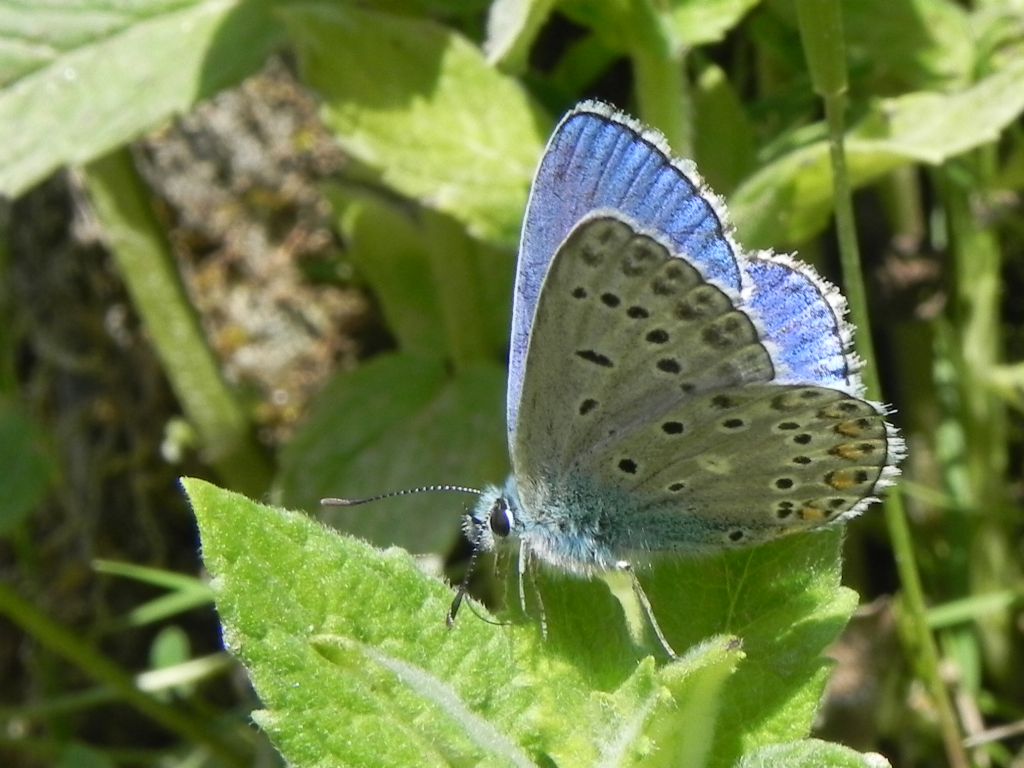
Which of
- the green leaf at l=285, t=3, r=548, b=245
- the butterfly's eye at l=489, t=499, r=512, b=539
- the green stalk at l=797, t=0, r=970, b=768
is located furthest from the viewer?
the green leaf at l=285, t=3, r=548, b=245

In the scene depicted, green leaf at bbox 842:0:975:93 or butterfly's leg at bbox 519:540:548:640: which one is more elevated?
green leaf at bbox 842:0:975:93

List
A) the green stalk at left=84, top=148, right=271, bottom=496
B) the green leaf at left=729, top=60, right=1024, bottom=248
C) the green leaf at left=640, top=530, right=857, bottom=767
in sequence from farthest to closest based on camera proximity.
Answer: the green stalk at left=84, top=148, right=271, bottom=496 → the green leaf at left=729, top=60, right=1024, bottom=248 → the green leaf at left=640, top=530, right=857, bottom=767

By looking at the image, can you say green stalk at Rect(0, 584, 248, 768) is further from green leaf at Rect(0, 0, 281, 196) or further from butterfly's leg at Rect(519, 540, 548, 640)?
butterfly's leg at Rect(519, 540, 548, 640)

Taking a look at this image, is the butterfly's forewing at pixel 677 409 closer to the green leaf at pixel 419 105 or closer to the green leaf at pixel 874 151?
the green leaf at pixel 874 151

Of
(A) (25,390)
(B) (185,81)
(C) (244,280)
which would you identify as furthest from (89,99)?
(A) (25,390)

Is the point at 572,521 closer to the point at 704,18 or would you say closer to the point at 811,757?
the point at 811,757

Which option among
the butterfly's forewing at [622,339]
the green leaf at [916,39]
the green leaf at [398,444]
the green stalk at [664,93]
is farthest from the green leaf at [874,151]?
the green leaf at [398,444]

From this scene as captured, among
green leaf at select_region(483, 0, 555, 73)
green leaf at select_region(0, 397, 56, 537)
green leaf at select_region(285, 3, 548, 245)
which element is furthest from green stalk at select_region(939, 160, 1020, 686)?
green leaf at select_region(0, 397, 56, 537)

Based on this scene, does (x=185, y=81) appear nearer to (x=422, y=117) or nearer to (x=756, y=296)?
(x=422, y=117)

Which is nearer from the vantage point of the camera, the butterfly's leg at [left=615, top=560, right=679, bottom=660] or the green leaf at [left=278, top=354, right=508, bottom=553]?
the butterfly's leg at [left=615, top=560, right=679, bottom=660]
